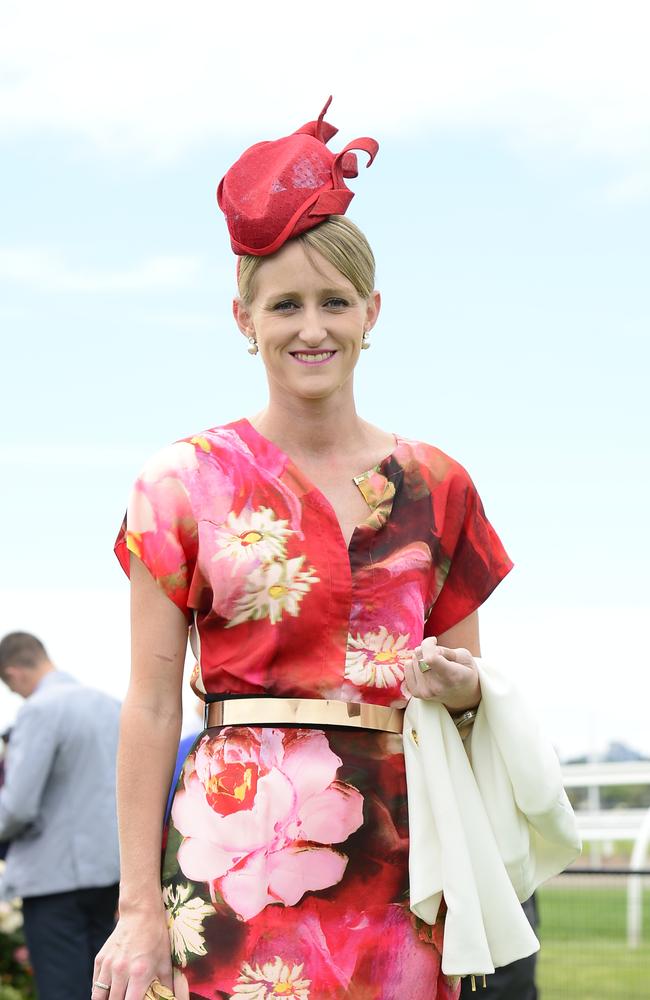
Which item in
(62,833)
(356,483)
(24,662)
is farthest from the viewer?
(24,662)

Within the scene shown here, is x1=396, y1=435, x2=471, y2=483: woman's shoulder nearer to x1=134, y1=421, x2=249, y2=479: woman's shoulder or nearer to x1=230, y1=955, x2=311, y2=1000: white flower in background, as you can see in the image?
x1=134, y1=421, x2=249, y2=479: woman's shoulder

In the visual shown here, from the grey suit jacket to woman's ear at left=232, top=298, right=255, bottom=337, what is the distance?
4.96m

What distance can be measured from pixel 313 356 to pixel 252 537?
0.33 meters

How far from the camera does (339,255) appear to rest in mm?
2650

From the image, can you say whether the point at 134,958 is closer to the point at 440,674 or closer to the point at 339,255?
the point at 440,674

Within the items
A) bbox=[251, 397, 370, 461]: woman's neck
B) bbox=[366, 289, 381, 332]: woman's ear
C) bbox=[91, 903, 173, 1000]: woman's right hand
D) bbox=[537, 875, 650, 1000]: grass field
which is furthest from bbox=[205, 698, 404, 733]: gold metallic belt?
bbox=[537, 875, 650, 1000]: grass field

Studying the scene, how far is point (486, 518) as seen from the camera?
2881 millimetres

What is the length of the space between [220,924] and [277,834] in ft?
0.56

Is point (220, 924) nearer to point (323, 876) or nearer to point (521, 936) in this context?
point (323, 876)

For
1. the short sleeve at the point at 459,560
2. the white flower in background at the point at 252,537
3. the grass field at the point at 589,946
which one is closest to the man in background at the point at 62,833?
the grass field at the point at 589,946

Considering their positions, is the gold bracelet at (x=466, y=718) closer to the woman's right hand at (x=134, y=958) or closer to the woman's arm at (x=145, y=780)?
the woman's arm at (x=145, y=780)

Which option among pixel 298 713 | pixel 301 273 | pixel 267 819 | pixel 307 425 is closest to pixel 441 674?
pixel 298 713

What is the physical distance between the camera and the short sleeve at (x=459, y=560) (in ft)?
9.13

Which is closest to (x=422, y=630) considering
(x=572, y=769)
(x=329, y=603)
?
(x=329, y=603)
